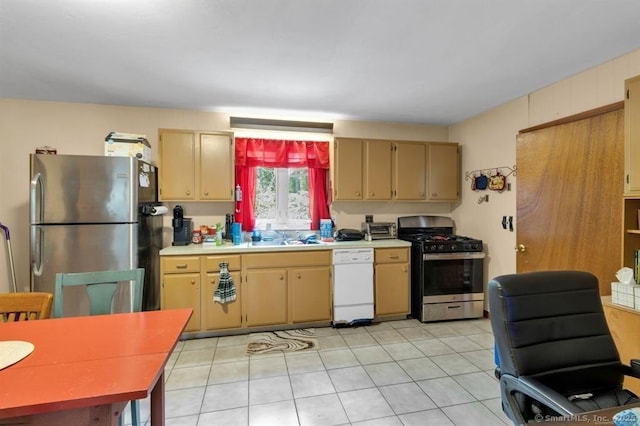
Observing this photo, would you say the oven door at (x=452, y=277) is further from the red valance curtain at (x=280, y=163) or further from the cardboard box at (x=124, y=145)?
the cardboard box at (x=124, y=145)

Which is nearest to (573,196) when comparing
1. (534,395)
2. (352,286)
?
(534,395)

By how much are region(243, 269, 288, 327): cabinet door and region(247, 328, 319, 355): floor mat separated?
12 centimetres

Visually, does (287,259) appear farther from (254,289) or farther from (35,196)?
(35,196)

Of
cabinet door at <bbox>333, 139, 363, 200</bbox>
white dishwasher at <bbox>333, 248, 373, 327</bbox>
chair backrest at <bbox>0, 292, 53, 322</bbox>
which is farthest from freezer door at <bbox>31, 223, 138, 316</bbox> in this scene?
cabinet door at <bbox>333, 139, 363, 200</bbox>

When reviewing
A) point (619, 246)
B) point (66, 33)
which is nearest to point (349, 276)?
point (619, 246)

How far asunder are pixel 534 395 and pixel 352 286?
89.1 inches

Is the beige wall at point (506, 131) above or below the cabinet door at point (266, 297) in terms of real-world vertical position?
above

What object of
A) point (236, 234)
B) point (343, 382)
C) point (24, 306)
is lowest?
point (343, 382)

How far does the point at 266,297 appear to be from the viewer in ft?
10.6

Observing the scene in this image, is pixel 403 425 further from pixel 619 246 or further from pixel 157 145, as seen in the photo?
pixel 157 145

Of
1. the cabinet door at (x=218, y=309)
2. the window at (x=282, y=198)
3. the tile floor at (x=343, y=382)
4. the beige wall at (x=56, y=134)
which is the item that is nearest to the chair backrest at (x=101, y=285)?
the tile floor at (x=343, y=382)

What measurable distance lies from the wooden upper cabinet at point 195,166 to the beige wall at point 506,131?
2.93 m

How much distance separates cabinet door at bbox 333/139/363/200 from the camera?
3.70 meters

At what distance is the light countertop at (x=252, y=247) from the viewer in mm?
3072
